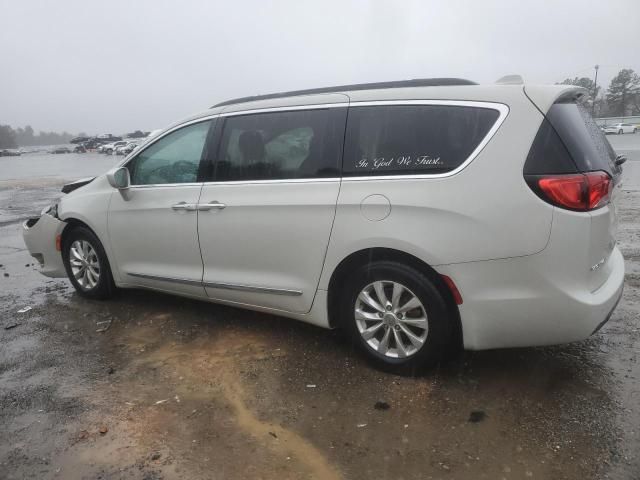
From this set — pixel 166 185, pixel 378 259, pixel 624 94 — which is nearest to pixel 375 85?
pixel 378 259

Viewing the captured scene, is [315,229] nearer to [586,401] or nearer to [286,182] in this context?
[286,182]

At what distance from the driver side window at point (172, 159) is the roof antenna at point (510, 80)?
2181 mm

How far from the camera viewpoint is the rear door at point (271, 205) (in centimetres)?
345

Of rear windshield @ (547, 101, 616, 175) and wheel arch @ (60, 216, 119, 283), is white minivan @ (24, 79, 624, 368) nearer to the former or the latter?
rear windshield @ (547, 101, 616, 175)

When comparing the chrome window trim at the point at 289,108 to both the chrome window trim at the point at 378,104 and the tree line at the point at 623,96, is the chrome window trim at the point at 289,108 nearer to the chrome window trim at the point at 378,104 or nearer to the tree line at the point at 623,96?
the chrome window trim at the point at 378,104

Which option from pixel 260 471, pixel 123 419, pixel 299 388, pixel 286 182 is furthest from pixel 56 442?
pixel 286 182

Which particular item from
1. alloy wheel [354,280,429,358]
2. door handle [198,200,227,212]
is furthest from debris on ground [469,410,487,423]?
door handle [198,200,227,212]

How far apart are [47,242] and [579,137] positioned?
4.79 m

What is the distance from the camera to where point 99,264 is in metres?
4.86

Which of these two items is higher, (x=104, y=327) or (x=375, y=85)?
(x=375, y=85)

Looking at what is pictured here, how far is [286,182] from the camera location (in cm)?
359

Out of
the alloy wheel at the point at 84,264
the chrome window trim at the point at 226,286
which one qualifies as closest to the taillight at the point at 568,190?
the chrome window trim at the point at 226,286

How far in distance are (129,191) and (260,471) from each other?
2831 millimetres

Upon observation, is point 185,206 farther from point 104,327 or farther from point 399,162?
point 399,162
